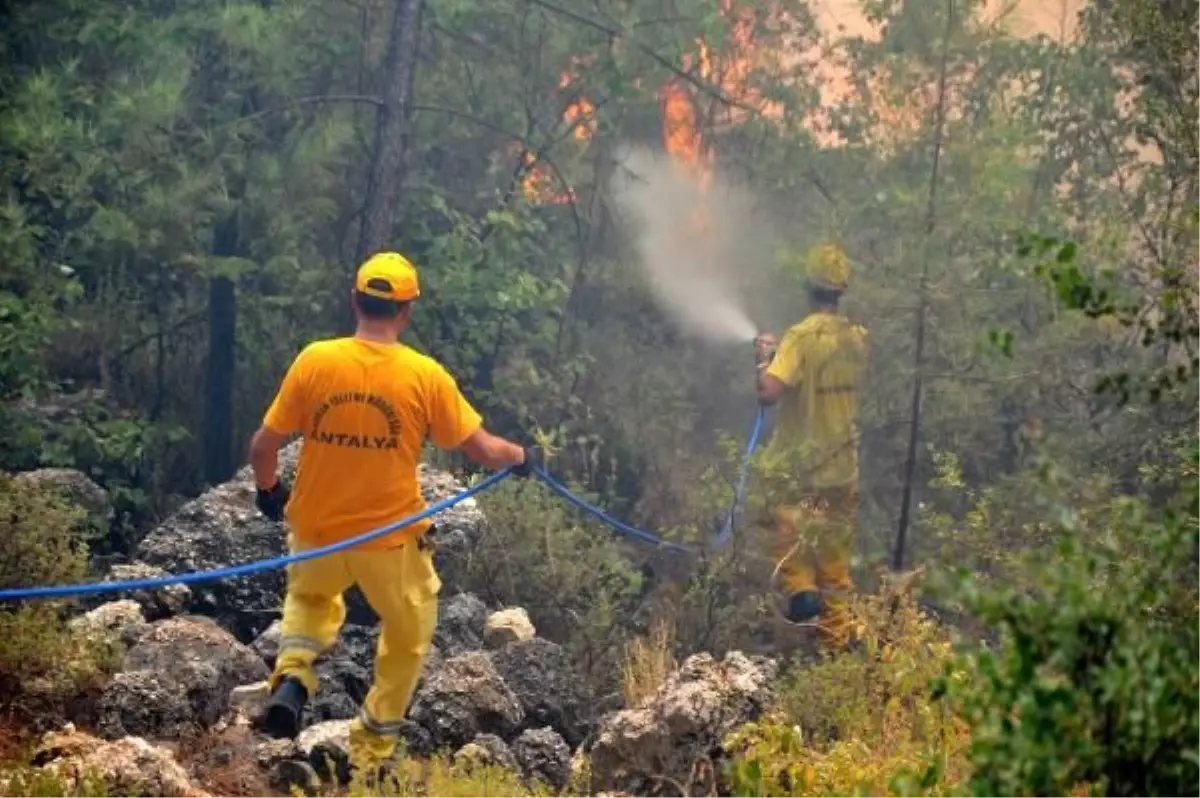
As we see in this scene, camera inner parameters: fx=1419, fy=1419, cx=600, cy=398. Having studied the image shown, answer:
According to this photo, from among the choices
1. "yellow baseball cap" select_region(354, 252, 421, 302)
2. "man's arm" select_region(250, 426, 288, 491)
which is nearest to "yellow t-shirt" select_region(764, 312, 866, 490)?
"yellow baseball cap" select_region(354, 252, 421, 302)

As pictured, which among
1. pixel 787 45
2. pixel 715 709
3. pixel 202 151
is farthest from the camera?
pixel 787 45

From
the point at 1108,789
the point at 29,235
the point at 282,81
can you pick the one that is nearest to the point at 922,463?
the point at 282,81

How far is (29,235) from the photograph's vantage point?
9055 millimetres

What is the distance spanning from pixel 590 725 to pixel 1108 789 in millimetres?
5067

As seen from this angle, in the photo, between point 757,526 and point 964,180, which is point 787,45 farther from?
point 757,526

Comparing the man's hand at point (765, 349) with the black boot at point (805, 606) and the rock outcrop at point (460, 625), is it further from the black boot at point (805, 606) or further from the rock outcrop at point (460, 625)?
the rock outcrop at point (460, 625)

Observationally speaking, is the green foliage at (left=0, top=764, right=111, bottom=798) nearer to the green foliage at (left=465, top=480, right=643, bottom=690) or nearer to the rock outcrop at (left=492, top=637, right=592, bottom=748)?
the rock outcrop at (left=492, top=637, right=592, bottom=748)

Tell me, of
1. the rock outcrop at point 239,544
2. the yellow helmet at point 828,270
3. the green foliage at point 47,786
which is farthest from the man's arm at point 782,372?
the green foliage at point 47,786

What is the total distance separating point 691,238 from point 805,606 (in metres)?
5.55

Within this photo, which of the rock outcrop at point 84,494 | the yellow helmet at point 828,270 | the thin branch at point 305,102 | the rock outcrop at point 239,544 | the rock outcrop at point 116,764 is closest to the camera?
the rock outcrop at point 116,764

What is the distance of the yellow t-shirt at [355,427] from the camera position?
5820mm

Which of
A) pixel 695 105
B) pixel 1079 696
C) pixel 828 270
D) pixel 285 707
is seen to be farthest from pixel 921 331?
pixel 1079 696

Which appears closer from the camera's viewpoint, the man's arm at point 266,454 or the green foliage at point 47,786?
the green foliage at point 47,786

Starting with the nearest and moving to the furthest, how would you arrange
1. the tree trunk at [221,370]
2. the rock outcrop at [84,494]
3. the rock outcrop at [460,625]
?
the rock outcrop at [460,625]
the rock outcrop at [84,494]
the tree trunk at [221,370]
